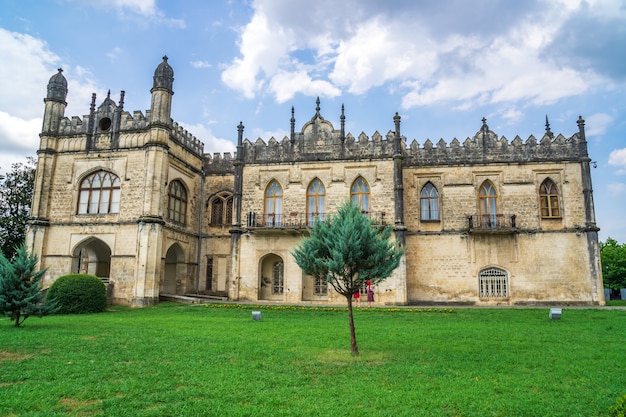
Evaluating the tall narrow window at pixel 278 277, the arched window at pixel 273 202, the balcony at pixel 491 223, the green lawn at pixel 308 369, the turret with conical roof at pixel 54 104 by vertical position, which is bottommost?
the green lawn at pixel 308 369

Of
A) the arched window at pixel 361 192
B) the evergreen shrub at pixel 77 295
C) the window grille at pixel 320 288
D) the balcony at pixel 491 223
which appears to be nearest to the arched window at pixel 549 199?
the balcony at pixel 491 223

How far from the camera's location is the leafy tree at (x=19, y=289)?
574 inches

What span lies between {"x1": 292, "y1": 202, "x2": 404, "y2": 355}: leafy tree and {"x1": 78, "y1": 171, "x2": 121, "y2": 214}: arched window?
61.8ft

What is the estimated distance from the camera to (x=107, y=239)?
85.5 feet

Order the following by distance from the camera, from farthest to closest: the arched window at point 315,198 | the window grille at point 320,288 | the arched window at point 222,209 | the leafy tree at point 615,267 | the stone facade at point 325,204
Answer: the leafy tree at point 615,267 → the arched window at point 222,209 → the arched window at point 315,198 → the window grille at point 320,288 → the stone facade at point 325,204

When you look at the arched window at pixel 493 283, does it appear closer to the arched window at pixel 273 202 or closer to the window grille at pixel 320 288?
the window grille at pixel 320 288

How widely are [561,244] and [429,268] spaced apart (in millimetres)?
7319

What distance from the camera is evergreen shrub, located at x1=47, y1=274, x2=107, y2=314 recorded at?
20453 millimetres

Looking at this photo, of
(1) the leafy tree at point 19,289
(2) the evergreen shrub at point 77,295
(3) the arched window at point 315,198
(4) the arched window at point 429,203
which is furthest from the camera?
(4) the arched window at point 429,203

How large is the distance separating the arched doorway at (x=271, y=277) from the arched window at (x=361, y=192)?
18.9ft

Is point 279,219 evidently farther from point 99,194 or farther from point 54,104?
point 54,104

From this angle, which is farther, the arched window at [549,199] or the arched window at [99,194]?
the arched window at [99,194]

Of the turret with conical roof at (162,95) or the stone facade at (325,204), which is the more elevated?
the turret with conical roof at (162,95)

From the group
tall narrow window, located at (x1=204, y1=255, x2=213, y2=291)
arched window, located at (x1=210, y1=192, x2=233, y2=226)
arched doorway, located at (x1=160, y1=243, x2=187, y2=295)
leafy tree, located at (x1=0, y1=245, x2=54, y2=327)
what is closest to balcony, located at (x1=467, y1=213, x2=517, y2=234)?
arched window, located at (x1=210, y1=192, x2=233, y2=226)
